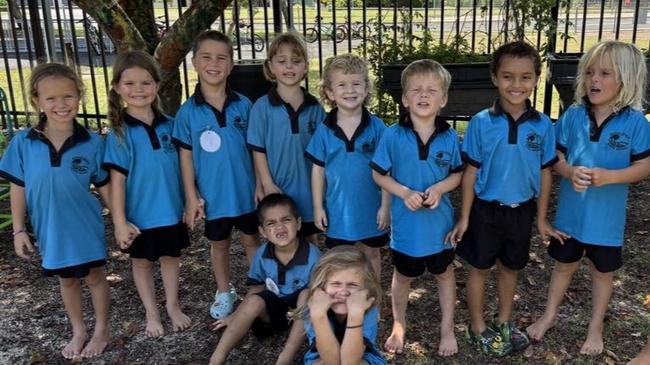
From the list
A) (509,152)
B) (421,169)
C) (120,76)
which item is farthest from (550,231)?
(120,76)

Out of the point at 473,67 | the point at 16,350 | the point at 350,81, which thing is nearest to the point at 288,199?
the point at 350,81

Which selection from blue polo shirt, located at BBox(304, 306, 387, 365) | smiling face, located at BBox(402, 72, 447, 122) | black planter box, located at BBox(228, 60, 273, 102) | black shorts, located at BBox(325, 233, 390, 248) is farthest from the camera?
black planter box, located at BBox(228, 60, 273, 102)

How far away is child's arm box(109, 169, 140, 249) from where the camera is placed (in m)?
3.18

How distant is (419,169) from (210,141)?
1.17 m

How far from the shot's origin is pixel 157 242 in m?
3.38

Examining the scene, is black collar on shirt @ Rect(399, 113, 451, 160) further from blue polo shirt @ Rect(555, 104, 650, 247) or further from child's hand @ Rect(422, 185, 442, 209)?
blue polo shirt @ Rect(555, 104, 650, 247)

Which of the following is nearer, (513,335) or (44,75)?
(44,75)

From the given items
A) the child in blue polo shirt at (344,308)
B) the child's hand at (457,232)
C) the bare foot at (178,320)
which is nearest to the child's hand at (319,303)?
the child in blue polo shirt at (344,308)

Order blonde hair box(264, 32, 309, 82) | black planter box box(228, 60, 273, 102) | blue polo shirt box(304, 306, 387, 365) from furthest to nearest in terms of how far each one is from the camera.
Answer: black planter box box(228, 60, 273, 102), blonde hair box(264, 32, 309, 82), blue polo shirt box(304, 306, 387, 365)

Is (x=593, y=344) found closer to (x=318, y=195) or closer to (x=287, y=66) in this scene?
(x=318, y=195)

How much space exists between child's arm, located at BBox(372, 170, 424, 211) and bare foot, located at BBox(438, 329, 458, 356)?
0.79 metres

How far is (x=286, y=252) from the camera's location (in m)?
3.27

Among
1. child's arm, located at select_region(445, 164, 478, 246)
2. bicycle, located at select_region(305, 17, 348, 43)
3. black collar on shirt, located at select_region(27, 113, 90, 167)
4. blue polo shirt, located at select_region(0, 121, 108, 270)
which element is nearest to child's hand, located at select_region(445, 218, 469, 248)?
child's arm, located at select_region(445, 164, 478, 246)

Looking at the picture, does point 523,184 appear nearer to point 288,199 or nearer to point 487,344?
point 487,344
